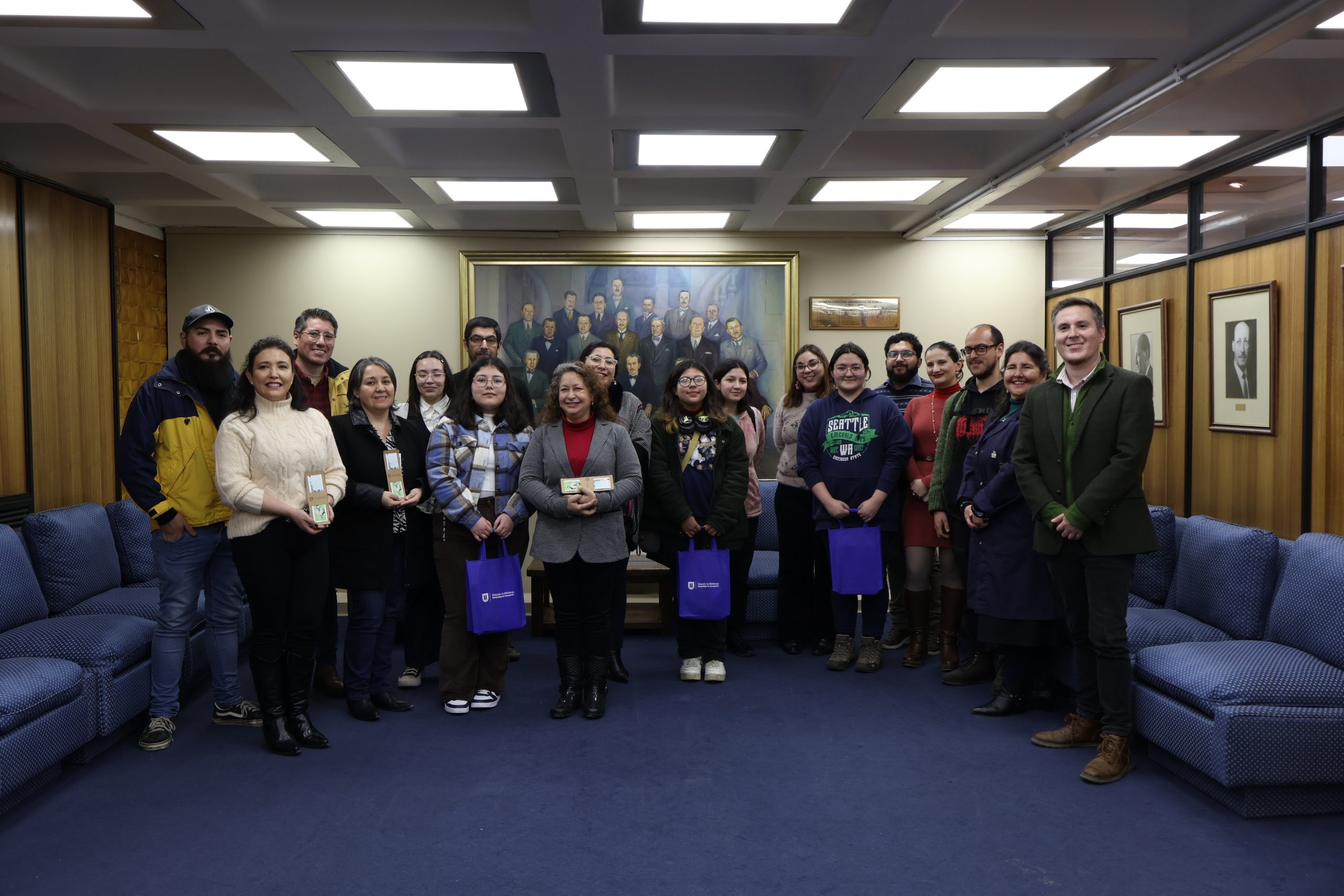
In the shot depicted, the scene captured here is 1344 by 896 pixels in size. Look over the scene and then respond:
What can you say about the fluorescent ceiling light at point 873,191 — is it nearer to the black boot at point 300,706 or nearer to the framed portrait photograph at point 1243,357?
the framed portrait photograph at point 1243,357

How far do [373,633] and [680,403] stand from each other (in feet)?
5.90

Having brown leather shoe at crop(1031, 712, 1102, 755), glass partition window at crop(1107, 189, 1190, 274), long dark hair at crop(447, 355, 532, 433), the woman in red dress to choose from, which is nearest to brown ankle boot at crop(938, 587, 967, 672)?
the woman in red dress

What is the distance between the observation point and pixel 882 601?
450cm

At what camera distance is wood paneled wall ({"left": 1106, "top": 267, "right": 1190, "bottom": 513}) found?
545cm

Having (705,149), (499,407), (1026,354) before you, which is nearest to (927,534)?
(1026,354)

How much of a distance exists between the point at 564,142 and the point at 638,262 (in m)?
2.56

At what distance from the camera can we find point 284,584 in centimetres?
334

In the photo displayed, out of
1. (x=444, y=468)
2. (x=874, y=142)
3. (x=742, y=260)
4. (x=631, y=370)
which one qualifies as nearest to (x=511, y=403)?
(x=444, y=468)

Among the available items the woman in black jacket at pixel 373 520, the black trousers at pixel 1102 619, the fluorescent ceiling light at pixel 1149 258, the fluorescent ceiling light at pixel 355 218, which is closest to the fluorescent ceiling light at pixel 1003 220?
the fluorescent ceiling light at pixel 1149 258

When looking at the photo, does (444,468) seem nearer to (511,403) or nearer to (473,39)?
(511,403)

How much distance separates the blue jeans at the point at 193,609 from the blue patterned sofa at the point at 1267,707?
3.67 meters

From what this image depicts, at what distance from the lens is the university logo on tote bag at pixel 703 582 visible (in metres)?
4.12

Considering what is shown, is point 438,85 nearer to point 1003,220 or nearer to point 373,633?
point 373,633

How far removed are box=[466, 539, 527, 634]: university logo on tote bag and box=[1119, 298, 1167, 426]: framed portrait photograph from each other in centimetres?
417
